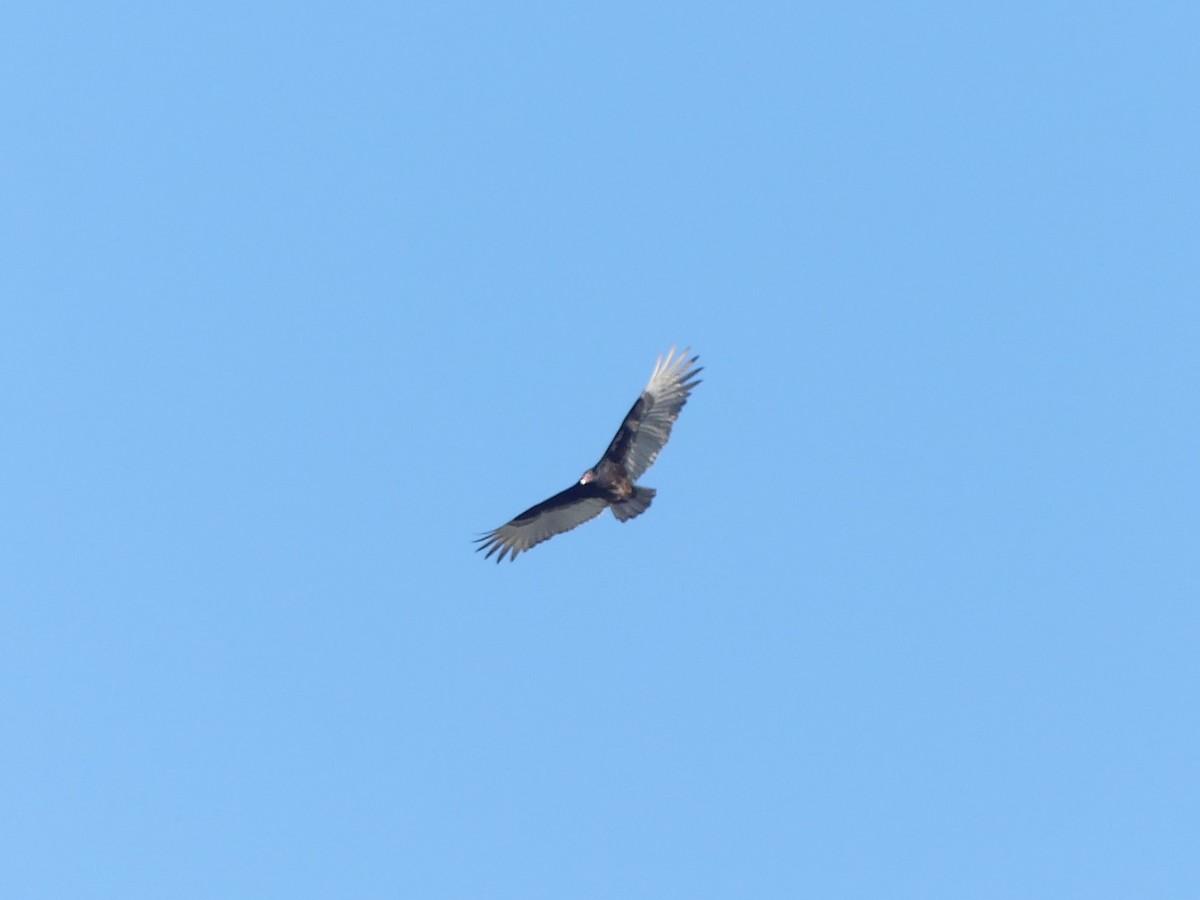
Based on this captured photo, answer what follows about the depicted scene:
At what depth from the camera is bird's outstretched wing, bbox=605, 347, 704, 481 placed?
29.0m

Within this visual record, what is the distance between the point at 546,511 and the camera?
1183 inches

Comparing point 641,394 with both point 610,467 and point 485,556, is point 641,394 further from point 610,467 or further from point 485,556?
point 485,556

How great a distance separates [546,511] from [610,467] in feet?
5.42

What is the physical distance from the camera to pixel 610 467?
95.1 feet

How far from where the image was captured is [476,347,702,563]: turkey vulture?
29.0 meters

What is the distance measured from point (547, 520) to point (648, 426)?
8.26 ft

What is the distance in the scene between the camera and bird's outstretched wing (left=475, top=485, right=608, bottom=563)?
29438 mm

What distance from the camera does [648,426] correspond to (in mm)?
29109

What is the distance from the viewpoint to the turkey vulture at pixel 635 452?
29.0 metres

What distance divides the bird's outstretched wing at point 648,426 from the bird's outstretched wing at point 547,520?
0.71 meters

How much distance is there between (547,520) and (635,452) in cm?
214

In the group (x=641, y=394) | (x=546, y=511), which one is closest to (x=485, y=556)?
(x=546, y=511)

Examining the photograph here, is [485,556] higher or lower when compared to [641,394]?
lower

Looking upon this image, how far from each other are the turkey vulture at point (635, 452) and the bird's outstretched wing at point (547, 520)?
0.02 m
